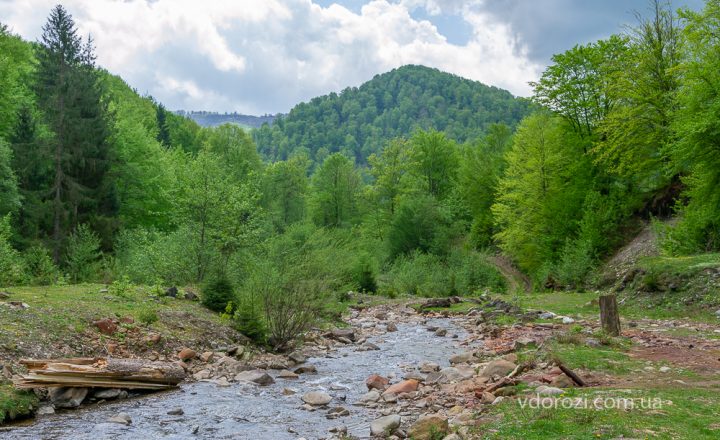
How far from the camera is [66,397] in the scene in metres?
10.6

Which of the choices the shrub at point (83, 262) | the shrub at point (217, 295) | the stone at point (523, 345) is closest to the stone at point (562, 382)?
the stone at point (523, 345)

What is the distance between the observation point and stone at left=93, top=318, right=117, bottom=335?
14258 mm

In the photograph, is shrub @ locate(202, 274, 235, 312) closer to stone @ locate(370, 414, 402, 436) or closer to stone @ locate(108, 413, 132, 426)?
stone @ locate(108, 413, 132, 426)

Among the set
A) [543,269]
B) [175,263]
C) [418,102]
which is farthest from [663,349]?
[418,102]

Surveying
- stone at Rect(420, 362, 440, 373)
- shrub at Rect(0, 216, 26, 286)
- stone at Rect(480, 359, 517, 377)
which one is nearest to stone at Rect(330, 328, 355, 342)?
stone at Rect(420, 362, 440, 373)

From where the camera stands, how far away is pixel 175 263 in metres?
23.9

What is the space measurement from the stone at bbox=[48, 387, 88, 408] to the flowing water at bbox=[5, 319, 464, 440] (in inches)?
11.3

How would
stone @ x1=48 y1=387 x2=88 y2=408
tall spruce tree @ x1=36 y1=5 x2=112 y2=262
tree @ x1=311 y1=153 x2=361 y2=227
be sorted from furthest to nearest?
tree @ x1=311 y1=153 x2=361 y2=227 → tall spruce tree @ x1=36 y1=5 x2=112 y2=262 → stone @ x1=48 y1=387 x2=88 y2=408

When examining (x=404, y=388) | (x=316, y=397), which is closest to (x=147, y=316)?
(x=316, y=397)

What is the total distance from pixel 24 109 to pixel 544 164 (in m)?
37.1

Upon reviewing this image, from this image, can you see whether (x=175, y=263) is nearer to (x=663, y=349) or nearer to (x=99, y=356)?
(x=99, y=356)

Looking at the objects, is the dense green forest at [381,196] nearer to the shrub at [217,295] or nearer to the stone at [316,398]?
the shrub at [217,295]

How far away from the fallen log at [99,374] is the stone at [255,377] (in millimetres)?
1468

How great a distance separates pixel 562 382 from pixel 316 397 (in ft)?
17.1
